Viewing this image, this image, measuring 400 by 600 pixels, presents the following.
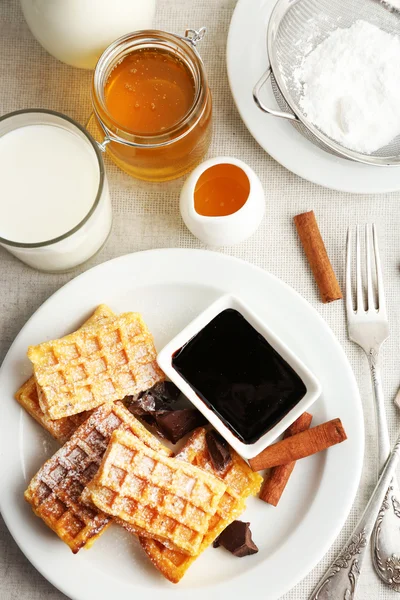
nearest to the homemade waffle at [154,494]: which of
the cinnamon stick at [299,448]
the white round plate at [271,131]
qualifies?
the cinnamon stick at [299,448]

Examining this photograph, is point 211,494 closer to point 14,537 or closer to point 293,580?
point 293,580

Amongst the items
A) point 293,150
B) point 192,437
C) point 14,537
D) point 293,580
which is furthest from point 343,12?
point 14,537

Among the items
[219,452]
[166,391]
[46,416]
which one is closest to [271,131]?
[166,391]

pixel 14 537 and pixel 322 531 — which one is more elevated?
pixel 322 531

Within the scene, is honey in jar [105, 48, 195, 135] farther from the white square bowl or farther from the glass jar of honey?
the white square bowl

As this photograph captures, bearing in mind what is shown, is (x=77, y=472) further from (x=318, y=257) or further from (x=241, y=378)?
(x=318, y=257)

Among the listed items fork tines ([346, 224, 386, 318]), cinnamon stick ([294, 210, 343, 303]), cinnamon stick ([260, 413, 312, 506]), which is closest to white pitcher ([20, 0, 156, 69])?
cinnamon stick ([294, 210, 343, 303])
